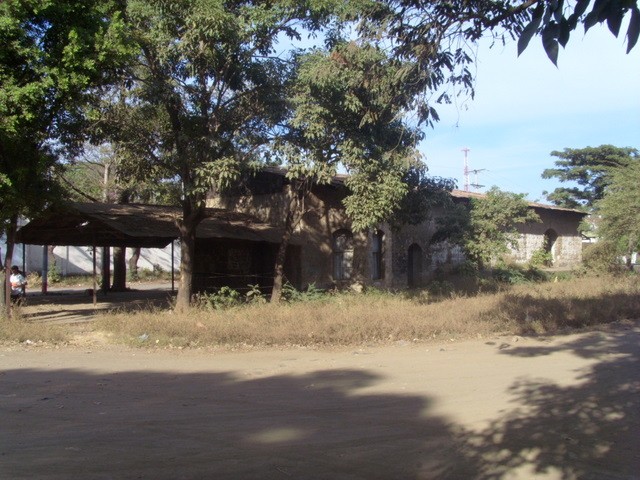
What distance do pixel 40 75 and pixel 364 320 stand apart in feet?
26.8

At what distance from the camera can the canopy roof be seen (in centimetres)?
1761

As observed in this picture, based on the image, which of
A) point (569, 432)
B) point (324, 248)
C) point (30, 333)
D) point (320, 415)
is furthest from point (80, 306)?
point (569, 432)

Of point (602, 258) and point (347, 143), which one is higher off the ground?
point (347, 143)

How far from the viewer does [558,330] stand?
13328 millimetres

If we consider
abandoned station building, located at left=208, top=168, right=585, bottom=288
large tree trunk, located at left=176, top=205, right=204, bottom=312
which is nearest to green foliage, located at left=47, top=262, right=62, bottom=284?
abandoned station building, located at left=208, top=168, right=585, bottom=288

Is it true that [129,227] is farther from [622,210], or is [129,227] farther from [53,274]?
[53,274]

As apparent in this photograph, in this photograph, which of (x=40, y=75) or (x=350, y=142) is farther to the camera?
(x=350, y=142)

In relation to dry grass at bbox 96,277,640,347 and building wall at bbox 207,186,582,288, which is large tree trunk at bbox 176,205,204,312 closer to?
dry grass at bbox 96,277,640,347

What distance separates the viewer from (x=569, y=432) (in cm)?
613

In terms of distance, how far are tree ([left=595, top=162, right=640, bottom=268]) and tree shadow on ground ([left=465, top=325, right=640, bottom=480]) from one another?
16177 millimetres

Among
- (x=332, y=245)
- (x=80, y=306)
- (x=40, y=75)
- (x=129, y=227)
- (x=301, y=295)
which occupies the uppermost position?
(x=40, y=75)

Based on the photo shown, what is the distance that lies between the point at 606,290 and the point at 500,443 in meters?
15.4

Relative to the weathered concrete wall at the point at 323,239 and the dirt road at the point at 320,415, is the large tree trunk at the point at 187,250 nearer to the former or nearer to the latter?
the dirt road at the point at 320,415

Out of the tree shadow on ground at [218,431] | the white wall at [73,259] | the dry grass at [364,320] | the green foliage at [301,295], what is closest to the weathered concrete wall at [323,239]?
the green foliage at [301,295]
